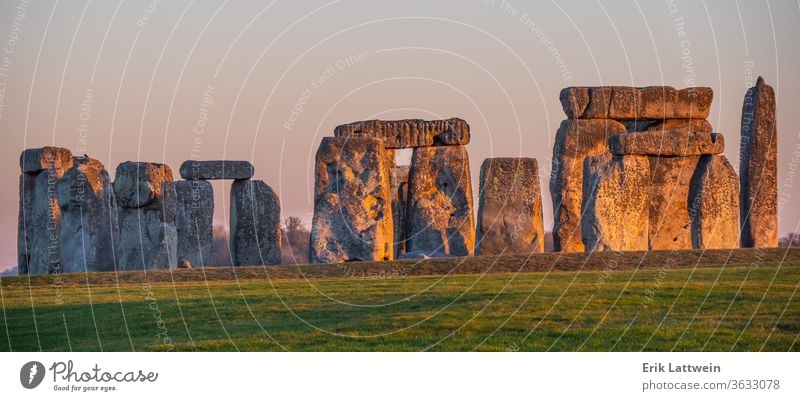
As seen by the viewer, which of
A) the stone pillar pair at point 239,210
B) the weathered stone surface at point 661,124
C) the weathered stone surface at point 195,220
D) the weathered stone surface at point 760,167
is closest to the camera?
the weathered stone surface at point 760,167

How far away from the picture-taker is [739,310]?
2825cm

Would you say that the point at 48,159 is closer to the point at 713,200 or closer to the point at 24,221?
the point at 24,221

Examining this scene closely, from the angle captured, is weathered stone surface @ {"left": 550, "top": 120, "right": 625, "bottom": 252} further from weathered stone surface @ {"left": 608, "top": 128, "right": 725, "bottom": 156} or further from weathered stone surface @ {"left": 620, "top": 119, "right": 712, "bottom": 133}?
weathered stone surface @ {"left": 608, "top": 128, "right": 725, "bottom": 156}

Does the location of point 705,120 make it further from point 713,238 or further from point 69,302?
point 69,302

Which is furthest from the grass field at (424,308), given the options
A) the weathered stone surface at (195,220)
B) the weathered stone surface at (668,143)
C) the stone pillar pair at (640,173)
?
the weathered stone surface at (195,220)

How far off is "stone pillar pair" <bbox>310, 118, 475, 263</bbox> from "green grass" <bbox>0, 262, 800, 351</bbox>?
4.73 meters

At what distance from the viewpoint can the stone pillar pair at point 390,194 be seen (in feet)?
127

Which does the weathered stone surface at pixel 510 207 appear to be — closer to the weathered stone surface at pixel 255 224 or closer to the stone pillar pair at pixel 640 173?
the stone pillar pair at pixel 640 173

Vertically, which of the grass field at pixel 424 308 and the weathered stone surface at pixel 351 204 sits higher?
the weathered stone surface at pixel 351 204


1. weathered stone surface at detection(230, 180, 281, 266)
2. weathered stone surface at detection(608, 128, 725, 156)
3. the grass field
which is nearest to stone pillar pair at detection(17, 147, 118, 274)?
weathered stone surface at detection(230, 180, 281, 266)

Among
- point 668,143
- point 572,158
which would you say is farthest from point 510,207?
point 668,143

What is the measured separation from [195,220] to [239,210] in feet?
3.86

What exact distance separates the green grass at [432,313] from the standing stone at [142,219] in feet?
19.5

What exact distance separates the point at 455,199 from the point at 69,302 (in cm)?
1406
